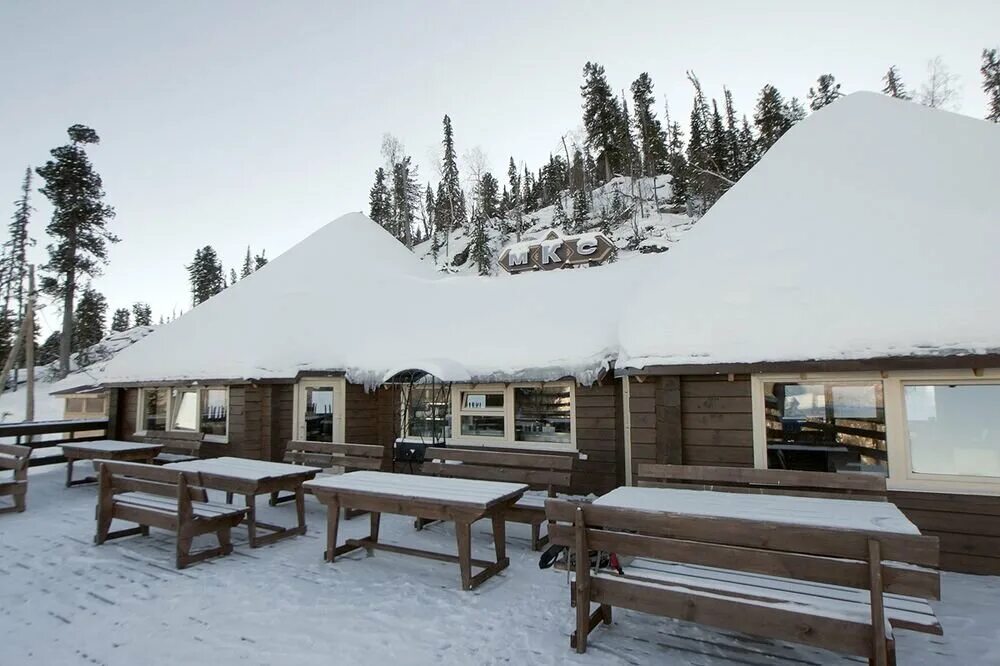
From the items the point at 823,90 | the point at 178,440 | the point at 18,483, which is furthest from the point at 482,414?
the point at 823,90

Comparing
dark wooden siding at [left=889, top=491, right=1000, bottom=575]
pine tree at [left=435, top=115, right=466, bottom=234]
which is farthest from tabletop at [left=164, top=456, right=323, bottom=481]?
pine tree at [left=435, top=115, right=466, bottom=234]

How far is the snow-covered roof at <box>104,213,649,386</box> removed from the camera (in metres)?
9.30

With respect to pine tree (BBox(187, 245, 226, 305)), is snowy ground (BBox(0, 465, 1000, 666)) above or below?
below

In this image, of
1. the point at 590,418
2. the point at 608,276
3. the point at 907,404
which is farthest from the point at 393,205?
the point at 907,404

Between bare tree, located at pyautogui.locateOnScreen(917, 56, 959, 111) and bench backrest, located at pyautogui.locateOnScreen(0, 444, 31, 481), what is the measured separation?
1847 inches

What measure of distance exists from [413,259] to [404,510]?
486 inches

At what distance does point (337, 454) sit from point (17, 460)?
5265 mm

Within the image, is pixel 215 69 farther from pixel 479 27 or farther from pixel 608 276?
pixel 608 276

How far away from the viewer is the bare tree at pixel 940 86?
33.0 m

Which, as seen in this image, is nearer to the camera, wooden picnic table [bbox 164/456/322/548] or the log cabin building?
the log cabin building

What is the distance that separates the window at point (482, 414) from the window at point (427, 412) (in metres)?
0.38

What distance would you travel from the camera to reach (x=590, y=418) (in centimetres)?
859

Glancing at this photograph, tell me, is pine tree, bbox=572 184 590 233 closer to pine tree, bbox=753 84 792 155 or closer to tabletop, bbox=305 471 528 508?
pine tree, bbox=753 84 792 155

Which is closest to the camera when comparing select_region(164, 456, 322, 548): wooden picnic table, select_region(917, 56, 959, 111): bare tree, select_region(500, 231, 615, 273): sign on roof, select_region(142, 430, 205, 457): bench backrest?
select_region(164, 456, 322, 548): wooden picnic table
